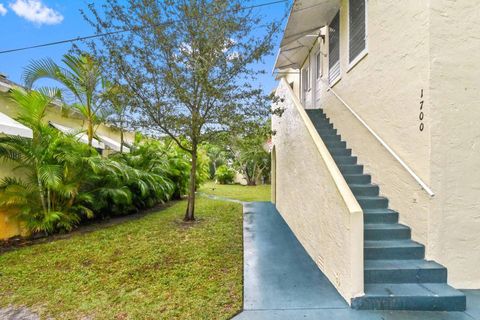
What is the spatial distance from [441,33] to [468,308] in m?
3.83

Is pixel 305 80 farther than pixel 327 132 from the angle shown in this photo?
Yes

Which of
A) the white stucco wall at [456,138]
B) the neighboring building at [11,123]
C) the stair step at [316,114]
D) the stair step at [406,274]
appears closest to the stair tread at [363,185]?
the white stucco wall at [456,138]

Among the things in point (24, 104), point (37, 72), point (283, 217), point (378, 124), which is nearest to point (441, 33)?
point (378, 124)

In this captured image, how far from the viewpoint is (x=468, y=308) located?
3.53 metres

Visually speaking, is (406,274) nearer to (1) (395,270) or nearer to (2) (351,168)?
(1) (395,270)

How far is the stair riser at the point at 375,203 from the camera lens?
5.13 m

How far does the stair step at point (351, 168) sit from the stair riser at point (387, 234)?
6.10 feet

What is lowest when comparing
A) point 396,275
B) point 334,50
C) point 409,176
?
point 396,275

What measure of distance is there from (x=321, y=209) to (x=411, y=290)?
165cm

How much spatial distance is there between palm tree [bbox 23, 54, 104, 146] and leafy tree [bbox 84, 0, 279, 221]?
1510mm

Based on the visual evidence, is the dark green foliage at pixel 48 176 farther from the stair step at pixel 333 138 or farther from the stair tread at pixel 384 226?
the stair tread at pixel 384 226

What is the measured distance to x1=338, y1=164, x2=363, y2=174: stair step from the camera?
616cm

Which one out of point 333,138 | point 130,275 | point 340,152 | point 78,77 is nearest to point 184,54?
point 78,77

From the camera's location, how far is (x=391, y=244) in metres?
4.32
